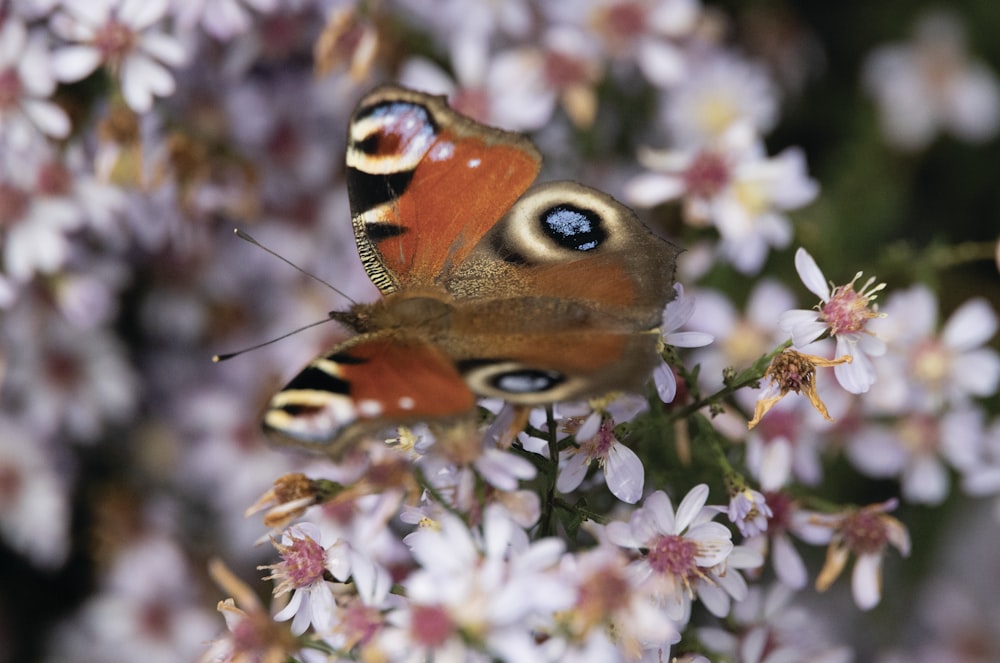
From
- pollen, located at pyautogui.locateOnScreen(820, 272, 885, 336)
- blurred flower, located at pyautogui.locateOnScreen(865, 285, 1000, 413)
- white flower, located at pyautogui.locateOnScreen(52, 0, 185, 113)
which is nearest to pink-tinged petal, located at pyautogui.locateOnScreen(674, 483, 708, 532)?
pollen, located at pyautogui.locateOnScreen(820, 272, 885, 336)

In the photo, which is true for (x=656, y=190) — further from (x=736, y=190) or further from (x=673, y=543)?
(x=673, y=543)

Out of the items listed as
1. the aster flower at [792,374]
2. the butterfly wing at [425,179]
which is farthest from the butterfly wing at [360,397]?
the aster flower at [792,374]

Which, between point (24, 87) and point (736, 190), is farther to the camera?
point (736, 190)

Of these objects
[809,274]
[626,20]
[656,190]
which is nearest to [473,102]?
[626,20]

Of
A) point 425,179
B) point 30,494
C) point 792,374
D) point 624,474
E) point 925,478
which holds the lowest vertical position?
point 30,494

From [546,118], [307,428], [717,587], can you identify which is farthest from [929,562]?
[307,428]

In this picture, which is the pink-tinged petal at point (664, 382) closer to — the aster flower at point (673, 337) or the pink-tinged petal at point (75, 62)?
the aster flower at point (673, 337)

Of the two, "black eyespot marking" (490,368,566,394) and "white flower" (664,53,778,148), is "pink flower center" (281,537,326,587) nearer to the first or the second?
"black eyespot marking" (490,368,566,394)
